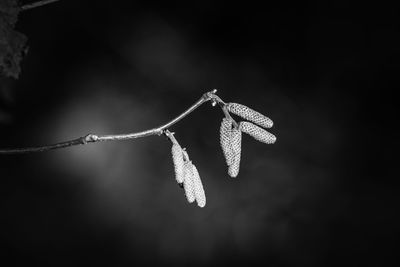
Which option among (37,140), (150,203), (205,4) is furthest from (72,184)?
(205,4)

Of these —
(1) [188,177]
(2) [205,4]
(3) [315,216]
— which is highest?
(2) [205,4]

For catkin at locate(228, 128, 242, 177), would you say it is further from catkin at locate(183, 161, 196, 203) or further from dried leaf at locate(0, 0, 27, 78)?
dried leaf at locate(0, 0, 27, 78)

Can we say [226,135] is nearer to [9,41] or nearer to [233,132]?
[233,132]

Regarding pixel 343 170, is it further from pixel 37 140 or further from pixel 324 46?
pixel 37 140

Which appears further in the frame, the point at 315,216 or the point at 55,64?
the point at 315,216

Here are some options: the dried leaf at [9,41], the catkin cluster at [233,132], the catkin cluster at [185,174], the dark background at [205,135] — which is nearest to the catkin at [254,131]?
the catkin cluster at [233,132]

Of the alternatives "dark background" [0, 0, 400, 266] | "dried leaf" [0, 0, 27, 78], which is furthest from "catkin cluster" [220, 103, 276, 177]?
"dark background" [0, 0, 400, 266]

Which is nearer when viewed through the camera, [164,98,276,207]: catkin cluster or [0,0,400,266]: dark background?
[164,98,276,207]: catkin cluster

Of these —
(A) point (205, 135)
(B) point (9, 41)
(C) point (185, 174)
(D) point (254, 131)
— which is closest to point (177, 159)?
(C) point (185, 174)
